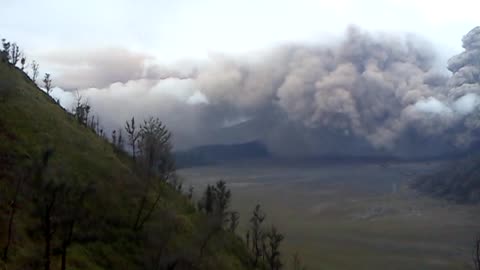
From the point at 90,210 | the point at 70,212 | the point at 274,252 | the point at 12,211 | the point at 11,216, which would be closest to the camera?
the point at 11,216

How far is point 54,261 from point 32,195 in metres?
12.0

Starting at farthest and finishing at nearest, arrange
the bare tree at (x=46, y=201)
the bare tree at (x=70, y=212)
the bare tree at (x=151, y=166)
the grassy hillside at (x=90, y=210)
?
the bare tree at (x=151, y=166)
the grassy hillside at (x=90, y=210)
the bare tree at (x=70, y=212)
the bare tree at (x=46, y=201)

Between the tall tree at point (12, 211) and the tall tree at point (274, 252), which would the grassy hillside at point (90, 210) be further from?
the tall tree at point (274, 252)

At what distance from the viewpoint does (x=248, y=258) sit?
109188 mm

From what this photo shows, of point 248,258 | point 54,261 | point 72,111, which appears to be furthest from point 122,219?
point 72,111

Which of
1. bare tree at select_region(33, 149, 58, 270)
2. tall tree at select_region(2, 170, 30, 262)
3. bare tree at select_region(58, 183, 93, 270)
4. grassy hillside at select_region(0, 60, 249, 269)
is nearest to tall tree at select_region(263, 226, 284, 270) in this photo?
grassy hillside at select_region(0, 60, 249, 269)

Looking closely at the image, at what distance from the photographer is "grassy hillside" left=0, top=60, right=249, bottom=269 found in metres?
61.8

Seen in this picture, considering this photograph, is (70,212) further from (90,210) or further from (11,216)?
(11,216)

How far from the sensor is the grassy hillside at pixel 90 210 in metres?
61.8

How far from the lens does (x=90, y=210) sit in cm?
7506

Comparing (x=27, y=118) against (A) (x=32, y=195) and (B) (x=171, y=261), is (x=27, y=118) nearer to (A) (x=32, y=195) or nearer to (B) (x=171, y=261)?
(A) (x=32, y=195)

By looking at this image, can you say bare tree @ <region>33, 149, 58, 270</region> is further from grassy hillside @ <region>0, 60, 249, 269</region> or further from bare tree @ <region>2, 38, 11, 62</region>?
bare tree @ <region>2, 38, 11, 62</region>

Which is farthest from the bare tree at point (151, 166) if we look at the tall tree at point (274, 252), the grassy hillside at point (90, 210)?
the tall tree at point (274, 252)

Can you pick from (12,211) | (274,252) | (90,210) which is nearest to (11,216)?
(12,211)
